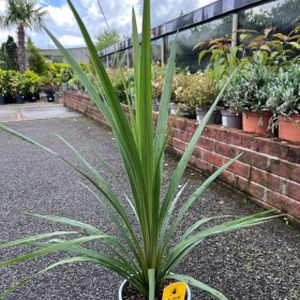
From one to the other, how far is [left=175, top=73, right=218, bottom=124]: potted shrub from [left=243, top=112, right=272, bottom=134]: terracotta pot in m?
Result: 0.48

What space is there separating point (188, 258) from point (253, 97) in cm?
121

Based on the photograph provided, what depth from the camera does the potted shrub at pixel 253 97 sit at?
196 cm

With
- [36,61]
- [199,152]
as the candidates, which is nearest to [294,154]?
[199,152]

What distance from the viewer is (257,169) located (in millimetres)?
1919

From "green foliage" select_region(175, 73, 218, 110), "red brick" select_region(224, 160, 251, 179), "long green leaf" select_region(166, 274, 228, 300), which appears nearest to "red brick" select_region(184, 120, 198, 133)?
"green foliage" select_region(175, 73, 218, 110)

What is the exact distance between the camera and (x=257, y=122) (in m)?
2.03

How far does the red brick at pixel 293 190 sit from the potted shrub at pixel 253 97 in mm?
413

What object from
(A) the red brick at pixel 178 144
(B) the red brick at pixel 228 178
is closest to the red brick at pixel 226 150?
(B) the red brick at pixel 228 178

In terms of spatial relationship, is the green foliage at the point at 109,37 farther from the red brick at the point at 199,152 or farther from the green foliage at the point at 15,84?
the green foliage at the point at 15,84

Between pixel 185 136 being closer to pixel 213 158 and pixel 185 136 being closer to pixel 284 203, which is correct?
pixel 213 158

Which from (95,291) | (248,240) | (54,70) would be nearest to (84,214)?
(95,291)

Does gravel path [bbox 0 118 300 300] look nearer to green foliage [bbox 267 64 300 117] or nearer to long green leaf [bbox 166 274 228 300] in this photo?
long green leaf [bbox 166 274 228 300]

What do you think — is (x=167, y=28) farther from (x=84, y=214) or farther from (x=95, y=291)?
(x=95, y=291)

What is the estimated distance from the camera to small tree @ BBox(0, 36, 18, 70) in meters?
15.5
